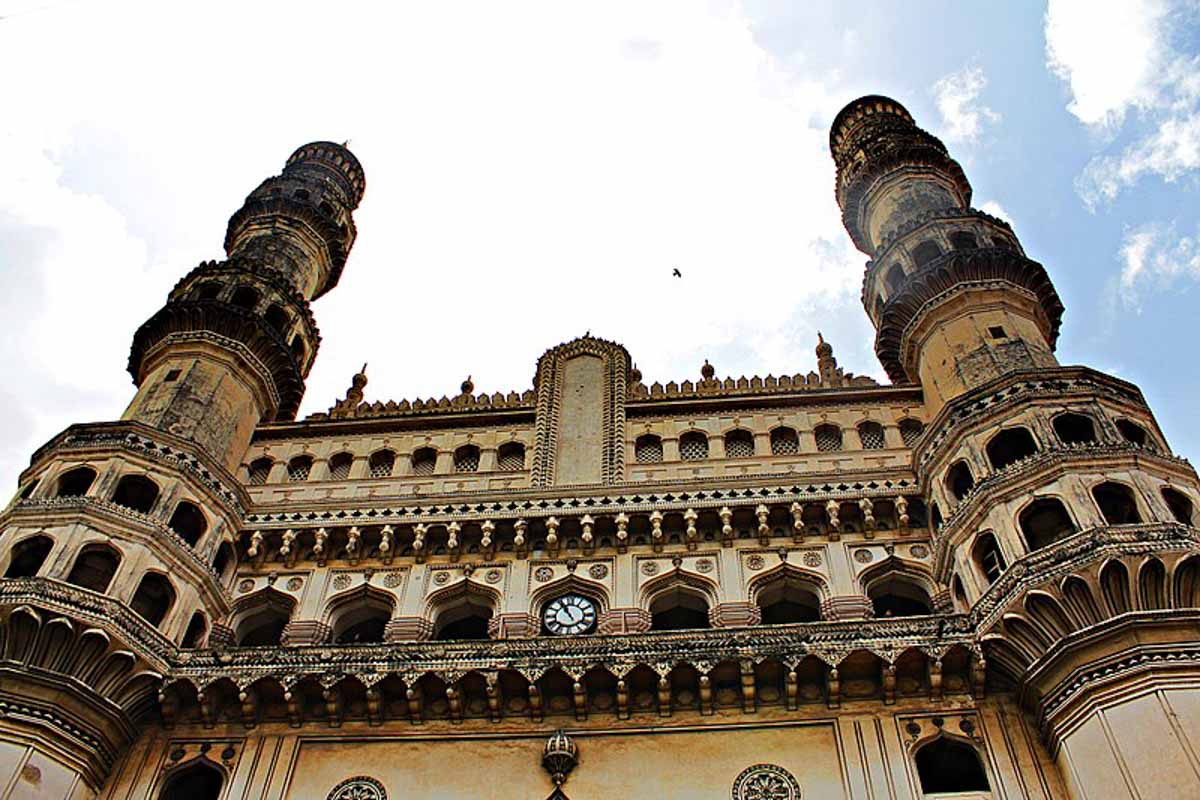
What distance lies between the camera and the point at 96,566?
16.9m

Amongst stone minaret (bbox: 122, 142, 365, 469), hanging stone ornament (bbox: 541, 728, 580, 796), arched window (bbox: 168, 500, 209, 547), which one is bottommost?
hanging stone ornament (bbox: 541, 728, 580, 796)

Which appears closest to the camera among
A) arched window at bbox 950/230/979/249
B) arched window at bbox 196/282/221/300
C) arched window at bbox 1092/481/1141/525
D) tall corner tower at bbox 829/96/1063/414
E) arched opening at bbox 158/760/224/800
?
arched opening at bbox 158/760/224/800

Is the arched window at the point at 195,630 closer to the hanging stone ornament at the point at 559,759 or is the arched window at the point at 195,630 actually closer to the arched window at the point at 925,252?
the hanging stone ornament at the point at 559,759

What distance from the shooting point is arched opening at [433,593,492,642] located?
18.0m

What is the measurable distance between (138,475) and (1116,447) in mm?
14989

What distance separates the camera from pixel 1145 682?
13.0m

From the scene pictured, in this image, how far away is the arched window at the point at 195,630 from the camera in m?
17.2

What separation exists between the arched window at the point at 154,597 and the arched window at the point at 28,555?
4.74 feet

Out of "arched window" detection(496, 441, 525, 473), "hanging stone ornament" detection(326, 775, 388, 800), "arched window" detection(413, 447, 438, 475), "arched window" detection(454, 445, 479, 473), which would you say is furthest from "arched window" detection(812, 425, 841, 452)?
"hanging stone ornament" detection(326, 775, 388, 800)

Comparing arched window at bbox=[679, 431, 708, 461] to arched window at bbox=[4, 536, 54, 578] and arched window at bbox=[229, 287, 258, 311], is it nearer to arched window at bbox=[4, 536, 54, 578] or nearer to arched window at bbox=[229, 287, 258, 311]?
arched window at bbox=[229, 287, 258, 311]

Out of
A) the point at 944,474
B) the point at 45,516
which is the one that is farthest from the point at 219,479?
the point at 944,474

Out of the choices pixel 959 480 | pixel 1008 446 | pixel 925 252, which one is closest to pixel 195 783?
pixel 959 480

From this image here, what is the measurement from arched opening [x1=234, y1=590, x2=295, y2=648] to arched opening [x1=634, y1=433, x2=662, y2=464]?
6635 millimetres

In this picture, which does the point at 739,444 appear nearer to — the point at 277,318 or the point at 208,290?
the point at 277,318
